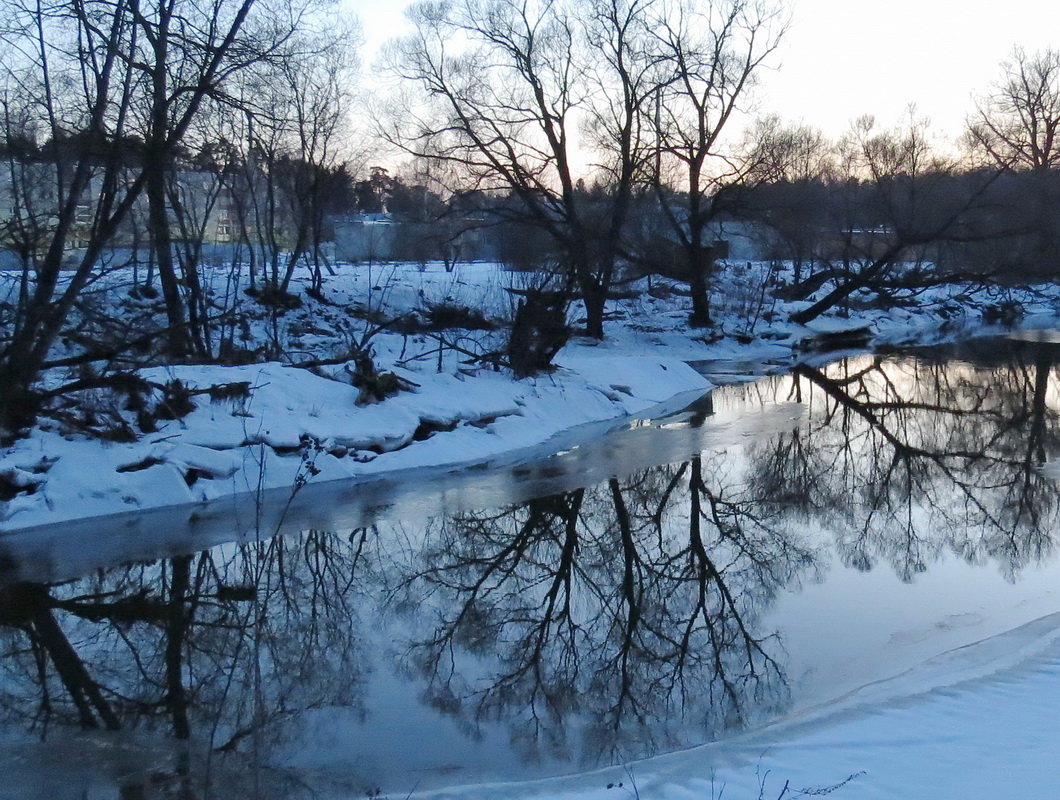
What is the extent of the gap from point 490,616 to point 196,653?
234 centimetres

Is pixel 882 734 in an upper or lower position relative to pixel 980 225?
lower

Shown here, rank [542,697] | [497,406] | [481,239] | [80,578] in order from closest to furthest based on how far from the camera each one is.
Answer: [542,697] → [80,578] → [497,406] → [481,239]

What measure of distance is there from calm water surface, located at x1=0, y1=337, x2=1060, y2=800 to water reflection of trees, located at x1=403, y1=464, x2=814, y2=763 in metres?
0.03

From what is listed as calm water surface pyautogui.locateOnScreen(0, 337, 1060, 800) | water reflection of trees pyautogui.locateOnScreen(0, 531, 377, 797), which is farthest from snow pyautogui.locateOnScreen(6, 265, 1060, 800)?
water reflection of trees pyautogui.locateOnScreen(0, 531, 377, 797)

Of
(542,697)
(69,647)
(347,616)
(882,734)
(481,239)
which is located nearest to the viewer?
(882,734)

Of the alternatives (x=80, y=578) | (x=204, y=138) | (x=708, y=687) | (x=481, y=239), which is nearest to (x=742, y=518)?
(x=708, y=687)

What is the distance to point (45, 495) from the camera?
37.4 feet

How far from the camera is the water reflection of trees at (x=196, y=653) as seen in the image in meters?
6.02

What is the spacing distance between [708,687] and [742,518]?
4.95 m

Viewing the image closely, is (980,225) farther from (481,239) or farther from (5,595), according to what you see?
(5,595)

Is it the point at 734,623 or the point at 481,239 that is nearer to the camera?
the point at 734,623

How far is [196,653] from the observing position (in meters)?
7.43

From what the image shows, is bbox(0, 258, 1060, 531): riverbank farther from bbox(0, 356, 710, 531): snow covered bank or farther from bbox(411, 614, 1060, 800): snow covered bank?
bbox(411, 614, 1060, 800): snow covered bank

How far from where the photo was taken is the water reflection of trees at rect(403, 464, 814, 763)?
6.33 meters
